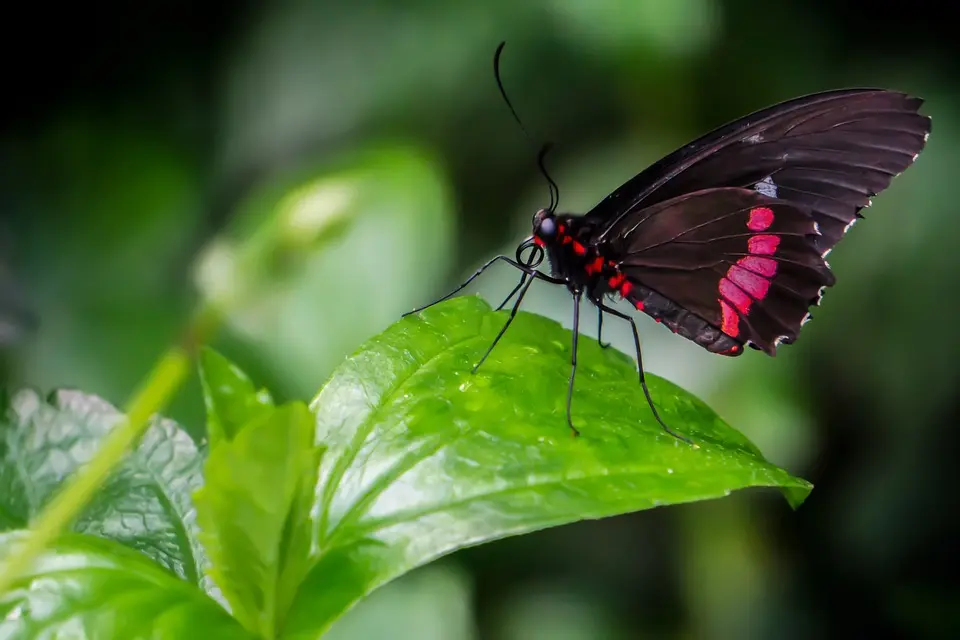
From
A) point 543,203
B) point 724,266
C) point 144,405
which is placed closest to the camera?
point 144,405

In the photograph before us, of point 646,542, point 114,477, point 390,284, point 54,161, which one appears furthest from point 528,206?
point 114,477

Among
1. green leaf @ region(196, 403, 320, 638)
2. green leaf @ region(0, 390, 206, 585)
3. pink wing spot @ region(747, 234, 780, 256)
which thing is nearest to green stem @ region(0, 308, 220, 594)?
green leaf @ region(196, 403, 320, 638)

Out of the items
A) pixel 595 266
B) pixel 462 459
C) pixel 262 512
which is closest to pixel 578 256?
pixel 595 266

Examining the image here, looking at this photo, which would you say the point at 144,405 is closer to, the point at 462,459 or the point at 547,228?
the point at 462,459

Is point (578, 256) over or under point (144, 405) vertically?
over

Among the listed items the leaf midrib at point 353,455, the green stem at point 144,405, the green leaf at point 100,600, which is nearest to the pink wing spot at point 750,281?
the leaf midrib at point 353,455

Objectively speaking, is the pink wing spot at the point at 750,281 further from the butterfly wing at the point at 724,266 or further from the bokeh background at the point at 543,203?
the bokeh background at the point at 543,203

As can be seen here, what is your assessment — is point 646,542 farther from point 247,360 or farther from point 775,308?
point 247,360
